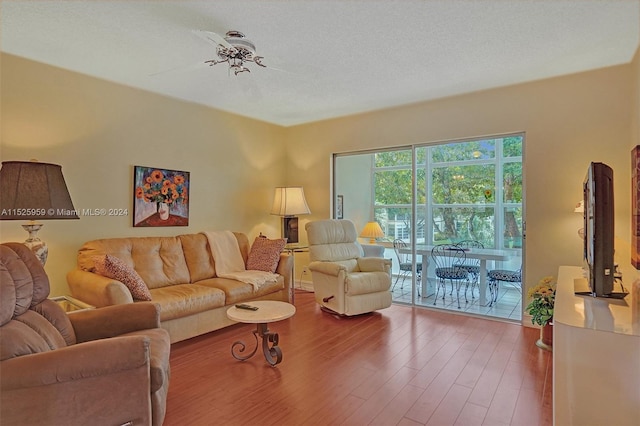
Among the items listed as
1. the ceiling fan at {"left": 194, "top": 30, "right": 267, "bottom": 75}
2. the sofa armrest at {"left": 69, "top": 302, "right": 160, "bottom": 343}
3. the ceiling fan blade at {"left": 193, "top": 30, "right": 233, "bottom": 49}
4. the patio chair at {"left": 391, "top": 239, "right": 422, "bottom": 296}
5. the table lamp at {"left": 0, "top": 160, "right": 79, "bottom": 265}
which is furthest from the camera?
the patio chair at {"left": 391, "top": 239, "right": 422, "bottom": 296}

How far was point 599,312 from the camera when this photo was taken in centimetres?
157

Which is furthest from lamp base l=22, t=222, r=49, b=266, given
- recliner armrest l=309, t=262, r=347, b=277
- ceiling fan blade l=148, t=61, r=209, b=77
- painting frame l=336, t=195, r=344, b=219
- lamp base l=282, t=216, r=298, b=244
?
painting frame l=336, t=195, r=344, b=219

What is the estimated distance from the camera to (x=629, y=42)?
2.83 metres

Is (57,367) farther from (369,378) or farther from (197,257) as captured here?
(197,257)

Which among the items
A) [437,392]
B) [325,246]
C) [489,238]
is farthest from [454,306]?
[437,392]

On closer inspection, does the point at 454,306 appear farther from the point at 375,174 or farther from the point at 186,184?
the point at 186,184

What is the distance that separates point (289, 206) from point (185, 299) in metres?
2.23

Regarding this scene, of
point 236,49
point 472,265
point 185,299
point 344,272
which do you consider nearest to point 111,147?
point 185,299

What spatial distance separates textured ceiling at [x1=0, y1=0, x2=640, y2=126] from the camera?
2301 mm

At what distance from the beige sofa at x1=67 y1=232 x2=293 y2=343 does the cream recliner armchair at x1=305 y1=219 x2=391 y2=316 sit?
0.41m

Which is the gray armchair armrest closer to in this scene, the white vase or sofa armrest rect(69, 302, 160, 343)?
sofa armrest rect(69, 302, 160, 343)

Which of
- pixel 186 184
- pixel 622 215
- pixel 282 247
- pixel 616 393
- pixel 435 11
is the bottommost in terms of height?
pixel 616 393

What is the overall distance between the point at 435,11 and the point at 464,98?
207 cm

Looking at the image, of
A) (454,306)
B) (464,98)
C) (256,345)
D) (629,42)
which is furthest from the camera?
(454,306)
